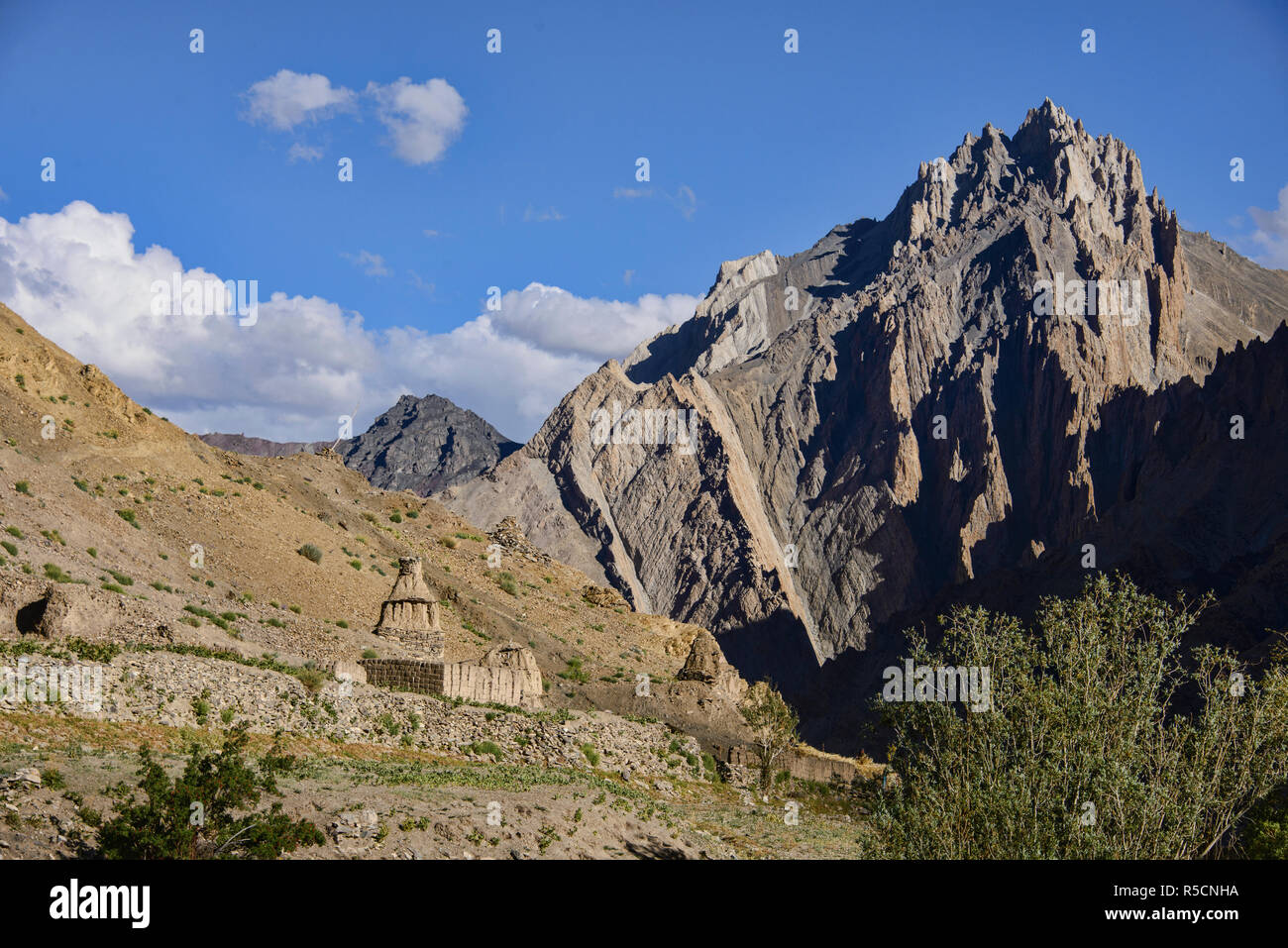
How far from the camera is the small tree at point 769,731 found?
120 feet

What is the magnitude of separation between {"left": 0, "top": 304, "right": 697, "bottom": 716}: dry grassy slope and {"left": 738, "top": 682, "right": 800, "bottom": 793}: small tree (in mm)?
6012

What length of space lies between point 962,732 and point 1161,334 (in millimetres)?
173812

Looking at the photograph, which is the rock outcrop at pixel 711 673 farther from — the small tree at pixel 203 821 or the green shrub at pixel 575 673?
the small tree at pixel 203 821

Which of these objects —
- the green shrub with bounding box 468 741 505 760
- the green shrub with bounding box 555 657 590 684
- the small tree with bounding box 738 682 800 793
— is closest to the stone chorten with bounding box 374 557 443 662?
the green shrub with bounding box 555 657 590 684

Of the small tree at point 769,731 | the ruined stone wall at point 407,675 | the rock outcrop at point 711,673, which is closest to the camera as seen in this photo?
the ruined stone wall at point 407,675

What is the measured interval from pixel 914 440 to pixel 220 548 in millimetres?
144892

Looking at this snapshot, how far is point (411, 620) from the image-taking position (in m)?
42.9

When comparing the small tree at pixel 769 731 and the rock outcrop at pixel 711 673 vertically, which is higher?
the rock outcrop at pixel 711 673

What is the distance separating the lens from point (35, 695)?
2106cm

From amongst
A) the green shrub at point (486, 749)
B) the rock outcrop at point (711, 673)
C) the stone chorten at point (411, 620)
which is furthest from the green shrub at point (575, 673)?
the green shrub at point (486, 749)

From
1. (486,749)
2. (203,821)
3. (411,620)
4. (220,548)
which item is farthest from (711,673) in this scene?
(203,821)

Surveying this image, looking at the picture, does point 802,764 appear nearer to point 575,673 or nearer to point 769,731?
point 769,731

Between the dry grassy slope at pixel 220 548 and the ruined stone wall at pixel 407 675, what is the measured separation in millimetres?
3194
